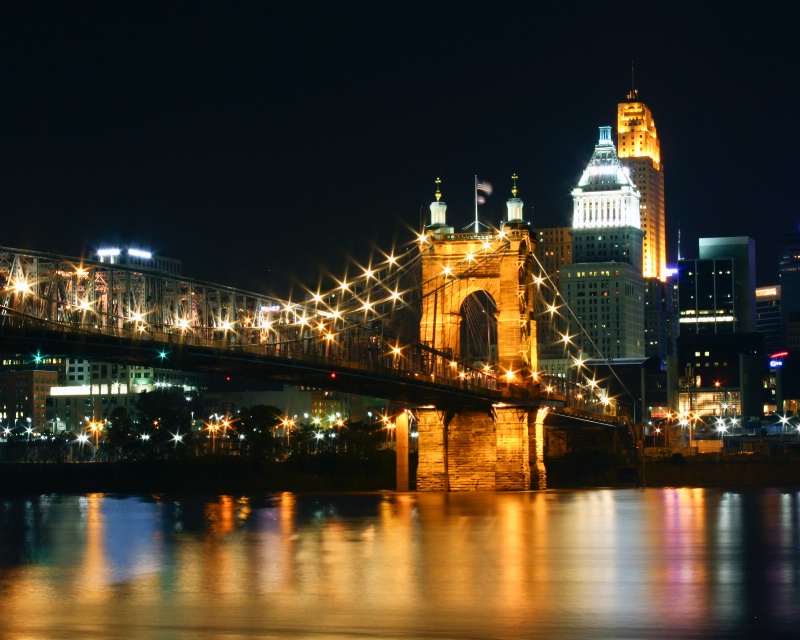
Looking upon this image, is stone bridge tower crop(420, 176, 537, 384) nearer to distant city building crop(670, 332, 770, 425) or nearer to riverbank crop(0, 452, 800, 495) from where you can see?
Answer: riverbank crop(0, 452, 800, 495)

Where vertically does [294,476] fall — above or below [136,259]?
below

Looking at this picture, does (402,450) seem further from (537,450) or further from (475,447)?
(537,450)

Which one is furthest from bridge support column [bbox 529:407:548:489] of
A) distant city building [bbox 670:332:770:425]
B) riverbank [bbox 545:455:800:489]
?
distant city building [bbox 670:332:770:425]

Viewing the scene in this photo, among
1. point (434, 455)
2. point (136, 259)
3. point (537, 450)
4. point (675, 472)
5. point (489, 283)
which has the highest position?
point (136, 259)

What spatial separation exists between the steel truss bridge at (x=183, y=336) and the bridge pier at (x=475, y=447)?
1646 mm

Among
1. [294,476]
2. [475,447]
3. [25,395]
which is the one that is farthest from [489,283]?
[25,395]

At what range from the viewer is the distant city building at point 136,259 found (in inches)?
5773

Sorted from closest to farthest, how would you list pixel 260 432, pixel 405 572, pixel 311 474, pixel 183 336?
pixel 405 572
pixel 183 336
pixel 311 474
pixel 260 432

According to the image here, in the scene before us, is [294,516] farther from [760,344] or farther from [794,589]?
[760,344]

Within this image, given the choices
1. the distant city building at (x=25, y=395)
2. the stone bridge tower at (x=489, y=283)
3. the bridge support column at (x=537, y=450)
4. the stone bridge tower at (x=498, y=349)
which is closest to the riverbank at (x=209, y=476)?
the stone bridge tower at (x=498, y=349)

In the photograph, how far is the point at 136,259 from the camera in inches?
6196

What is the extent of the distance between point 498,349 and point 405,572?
44.3m

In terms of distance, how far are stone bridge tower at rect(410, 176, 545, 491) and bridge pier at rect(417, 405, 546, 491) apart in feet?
0.18

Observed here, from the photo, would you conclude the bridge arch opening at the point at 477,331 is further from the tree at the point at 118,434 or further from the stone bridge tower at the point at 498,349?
the tree at the point at 118,434
